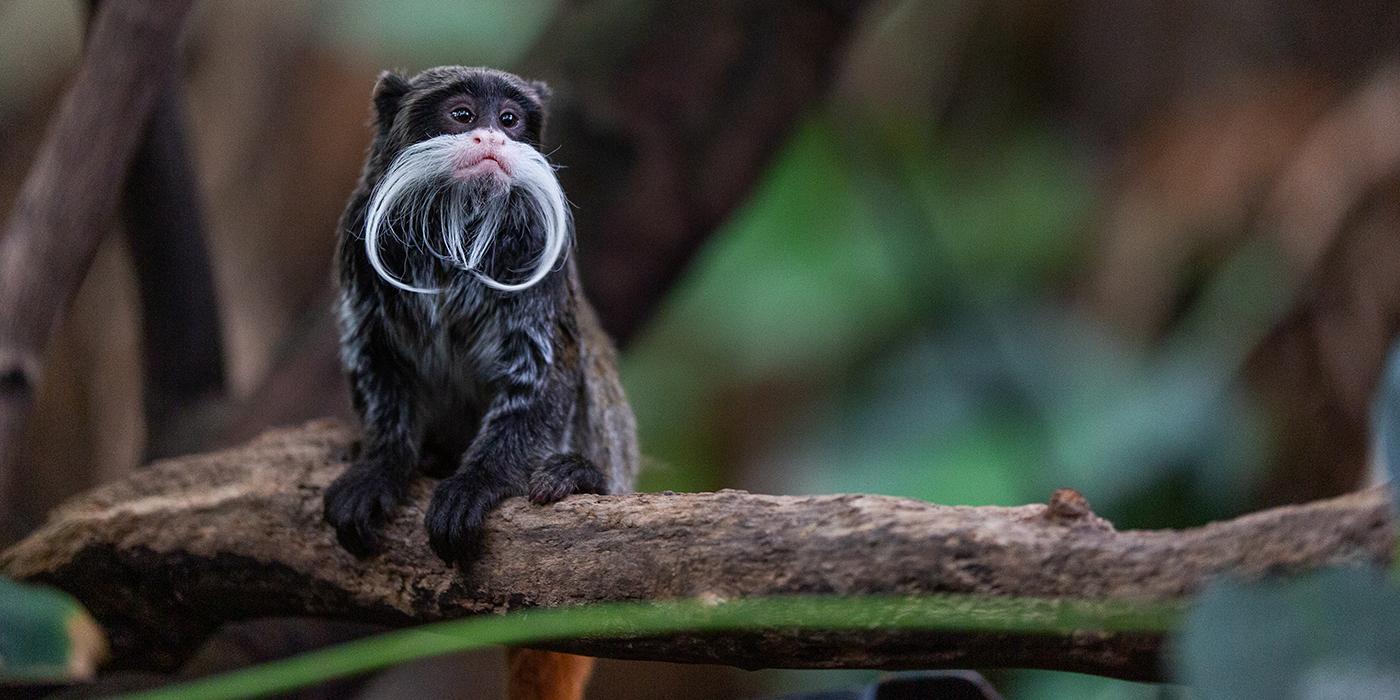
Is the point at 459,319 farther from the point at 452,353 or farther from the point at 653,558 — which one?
the point at 653,558

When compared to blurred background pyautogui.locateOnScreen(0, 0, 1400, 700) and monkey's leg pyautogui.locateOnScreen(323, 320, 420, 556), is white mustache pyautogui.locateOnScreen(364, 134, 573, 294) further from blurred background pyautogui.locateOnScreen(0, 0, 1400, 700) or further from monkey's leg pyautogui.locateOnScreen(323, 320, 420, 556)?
blurred background pyautogui.locateOnScreen(0, 0, 1400, 700)

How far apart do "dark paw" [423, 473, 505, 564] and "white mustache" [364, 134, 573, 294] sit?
344 millimetres

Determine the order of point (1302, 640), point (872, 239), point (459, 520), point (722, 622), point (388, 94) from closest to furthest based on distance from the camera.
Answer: point (1302, 640) → point (722, 622) → point (459, 520) → point (388, 94) → point (872, 239)

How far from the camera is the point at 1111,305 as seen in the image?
4.57 m

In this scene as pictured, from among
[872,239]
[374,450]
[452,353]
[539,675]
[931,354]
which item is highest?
[872,239]

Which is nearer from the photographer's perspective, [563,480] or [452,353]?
[563,480]

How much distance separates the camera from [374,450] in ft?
7.14

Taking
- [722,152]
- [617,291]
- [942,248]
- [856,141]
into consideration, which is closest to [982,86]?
[856,141]

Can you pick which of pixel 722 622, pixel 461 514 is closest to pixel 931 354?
pixel 461 514

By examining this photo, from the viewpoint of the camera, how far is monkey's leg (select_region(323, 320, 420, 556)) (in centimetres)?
195

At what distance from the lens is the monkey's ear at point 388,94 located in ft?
7.04

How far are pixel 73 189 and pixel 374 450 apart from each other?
0.94 metres

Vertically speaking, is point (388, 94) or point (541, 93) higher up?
point (541, 93)

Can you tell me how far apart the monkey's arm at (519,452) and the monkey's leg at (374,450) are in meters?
0.12
